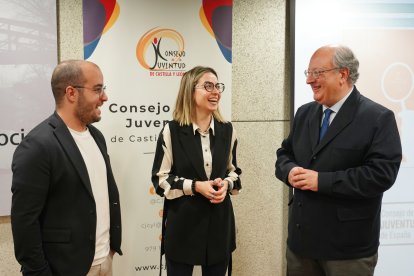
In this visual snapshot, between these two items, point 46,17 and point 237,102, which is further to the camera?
point 237,102

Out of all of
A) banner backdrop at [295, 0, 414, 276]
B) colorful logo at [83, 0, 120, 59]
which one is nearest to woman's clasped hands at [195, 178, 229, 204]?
banner backdrop at [295, 0, 414, 276]

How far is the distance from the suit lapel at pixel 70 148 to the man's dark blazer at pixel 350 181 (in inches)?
43.8

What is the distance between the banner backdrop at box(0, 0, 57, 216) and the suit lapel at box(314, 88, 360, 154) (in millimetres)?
1897

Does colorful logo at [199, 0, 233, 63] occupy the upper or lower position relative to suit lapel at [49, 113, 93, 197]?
upper

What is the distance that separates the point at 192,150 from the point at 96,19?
4.29 feet

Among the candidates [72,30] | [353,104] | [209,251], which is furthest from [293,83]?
[72,30]

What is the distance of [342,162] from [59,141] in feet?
4.52

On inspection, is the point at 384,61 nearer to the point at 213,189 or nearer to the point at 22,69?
the point at 213,189

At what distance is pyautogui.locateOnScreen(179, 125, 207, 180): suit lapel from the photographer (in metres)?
2.08

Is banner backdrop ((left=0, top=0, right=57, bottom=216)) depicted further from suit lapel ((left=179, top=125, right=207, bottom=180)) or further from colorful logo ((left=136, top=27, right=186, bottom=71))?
suit lapel ((left=179, top=125, right=207, bottom=180))

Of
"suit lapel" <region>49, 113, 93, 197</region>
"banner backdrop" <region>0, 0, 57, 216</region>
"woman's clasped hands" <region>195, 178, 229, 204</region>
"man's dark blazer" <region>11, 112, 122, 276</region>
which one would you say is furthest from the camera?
"banner backdrop" <region>0, 0, 57, 216</region>

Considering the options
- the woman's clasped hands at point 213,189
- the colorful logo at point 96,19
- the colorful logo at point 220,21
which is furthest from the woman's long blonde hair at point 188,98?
the colorful logo at point 96,19

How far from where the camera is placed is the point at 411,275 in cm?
312

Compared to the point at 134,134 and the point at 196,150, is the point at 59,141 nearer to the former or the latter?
the point at 196,150
